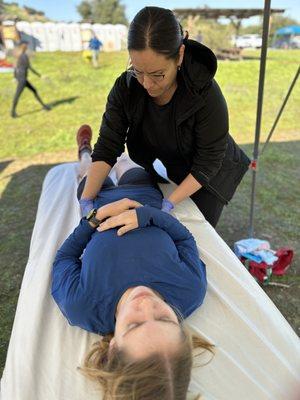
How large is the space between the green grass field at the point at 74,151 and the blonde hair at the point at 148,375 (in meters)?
1.05

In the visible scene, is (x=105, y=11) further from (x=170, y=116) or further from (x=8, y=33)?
(x=170, y=116)

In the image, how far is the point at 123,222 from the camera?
1740 mm

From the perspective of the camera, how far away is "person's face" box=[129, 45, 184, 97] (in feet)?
4.88

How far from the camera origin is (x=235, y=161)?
2143 millimetres

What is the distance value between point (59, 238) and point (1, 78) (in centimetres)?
953

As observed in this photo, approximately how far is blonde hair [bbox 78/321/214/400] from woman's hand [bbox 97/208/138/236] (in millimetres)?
564

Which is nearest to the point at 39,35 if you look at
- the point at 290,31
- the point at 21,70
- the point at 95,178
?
the point at 21,70

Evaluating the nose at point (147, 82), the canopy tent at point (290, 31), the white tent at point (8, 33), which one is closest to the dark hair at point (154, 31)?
the nose at point (147, 82)

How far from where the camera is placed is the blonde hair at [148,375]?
114cm

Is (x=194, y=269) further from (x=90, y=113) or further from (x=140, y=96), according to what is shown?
(x=90, y=113)

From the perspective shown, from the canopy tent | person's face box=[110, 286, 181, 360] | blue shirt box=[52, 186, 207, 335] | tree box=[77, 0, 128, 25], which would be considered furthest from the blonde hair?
tree box=[77, 0, 128, 25]

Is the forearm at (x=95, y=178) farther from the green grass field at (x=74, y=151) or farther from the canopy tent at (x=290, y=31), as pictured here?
the canopy tent at (x=290, y=31)

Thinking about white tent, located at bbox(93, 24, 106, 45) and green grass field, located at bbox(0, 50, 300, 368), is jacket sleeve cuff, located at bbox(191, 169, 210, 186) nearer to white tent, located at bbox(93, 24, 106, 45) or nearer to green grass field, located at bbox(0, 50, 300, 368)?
green grass field, located at bbox(0, 50, 300, 368)

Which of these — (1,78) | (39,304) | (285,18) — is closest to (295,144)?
(39,304)
